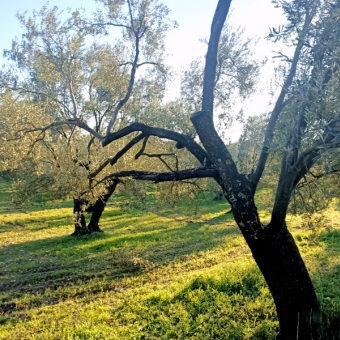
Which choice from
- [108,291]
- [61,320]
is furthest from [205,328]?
[108,291]

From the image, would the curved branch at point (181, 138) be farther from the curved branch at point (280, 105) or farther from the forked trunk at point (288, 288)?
the forked trunk at point (288, 288)

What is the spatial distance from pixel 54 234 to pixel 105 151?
8.82 meters

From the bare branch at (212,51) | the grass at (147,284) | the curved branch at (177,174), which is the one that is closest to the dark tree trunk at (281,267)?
the curved branch at (177,174)

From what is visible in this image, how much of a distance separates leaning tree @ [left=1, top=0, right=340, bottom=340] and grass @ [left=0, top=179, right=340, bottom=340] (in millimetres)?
1073

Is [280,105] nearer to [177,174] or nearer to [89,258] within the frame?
[177,174]

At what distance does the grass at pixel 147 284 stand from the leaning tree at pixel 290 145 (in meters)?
1.07

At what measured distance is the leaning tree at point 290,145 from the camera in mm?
5066

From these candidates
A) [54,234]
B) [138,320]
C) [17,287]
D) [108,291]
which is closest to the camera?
[138,320]

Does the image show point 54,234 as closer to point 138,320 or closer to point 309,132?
point 138,320

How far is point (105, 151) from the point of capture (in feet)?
63.1

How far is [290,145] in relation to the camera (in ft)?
18.0

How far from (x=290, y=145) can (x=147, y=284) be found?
821 cm

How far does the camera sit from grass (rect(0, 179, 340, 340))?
26.1ft

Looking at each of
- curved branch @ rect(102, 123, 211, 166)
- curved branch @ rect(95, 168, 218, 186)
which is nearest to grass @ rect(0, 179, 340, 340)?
curved branch @ rect(95, 168, 218, 186)
